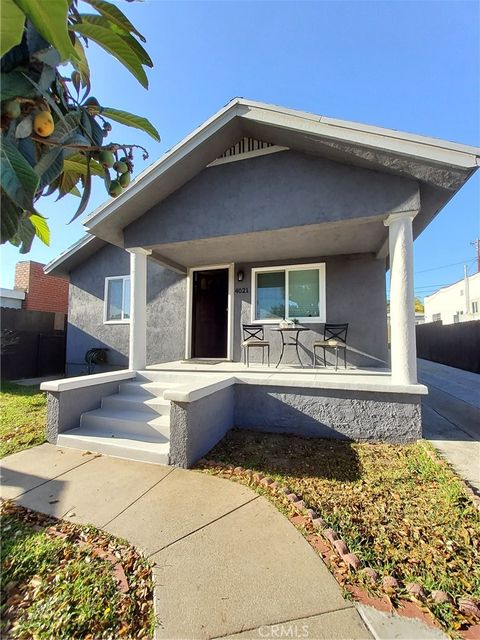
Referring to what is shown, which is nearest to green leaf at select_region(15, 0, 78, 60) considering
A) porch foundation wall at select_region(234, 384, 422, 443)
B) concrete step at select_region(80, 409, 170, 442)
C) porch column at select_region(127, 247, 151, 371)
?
concrete step at select_region(80, 409, 170, 442)

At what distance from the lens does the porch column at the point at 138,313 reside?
614cm

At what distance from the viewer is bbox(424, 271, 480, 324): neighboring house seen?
83.3ft

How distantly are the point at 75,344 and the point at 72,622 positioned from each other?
9797 millimetres

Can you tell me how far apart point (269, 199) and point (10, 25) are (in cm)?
459

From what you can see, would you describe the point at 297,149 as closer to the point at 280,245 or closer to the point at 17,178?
the point at 280,245

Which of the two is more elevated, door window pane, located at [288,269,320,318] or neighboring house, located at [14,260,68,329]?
neighboring house, located at [14,260,68,329]

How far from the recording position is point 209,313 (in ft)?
31.8

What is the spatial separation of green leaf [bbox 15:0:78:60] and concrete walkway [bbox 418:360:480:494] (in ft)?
14.6

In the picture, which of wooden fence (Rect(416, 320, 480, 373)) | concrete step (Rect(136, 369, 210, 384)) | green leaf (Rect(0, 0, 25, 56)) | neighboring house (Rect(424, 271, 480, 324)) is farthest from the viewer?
neighboring house (Rect(424, 271, 480, 324))

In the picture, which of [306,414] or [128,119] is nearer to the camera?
[128,119]

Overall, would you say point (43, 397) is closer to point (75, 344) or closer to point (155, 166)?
point (75, 344)

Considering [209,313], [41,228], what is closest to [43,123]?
[41,228]

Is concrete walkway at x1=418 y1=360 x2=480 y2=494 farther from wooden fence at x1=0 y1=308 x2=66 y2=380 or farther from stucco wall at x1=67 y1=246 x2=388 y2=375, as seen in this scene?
wooden fence at x1=0 y1=308 x2=66 y2=380

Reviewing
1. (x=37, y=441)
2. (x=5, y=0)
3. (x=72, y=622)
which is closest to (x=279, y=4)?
(x=5, y=0)
